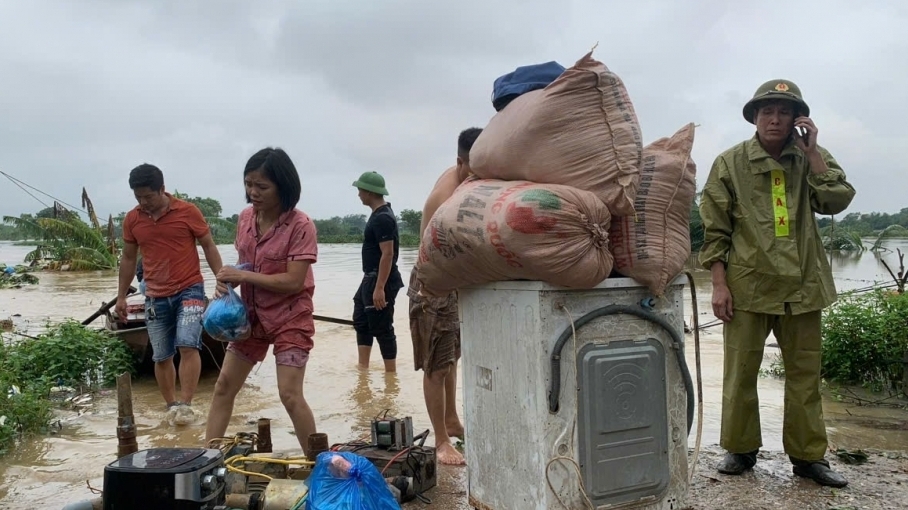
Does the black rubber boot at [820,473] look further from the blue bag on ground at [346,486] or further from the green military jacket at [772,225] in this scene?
the blue bag on ground at [346,486]

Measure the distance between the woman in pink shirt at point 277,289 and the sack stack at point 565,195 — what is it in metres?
0.94

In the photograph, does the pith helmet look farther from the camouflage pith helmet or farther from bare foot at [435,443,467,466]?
the camouflage pith helmet

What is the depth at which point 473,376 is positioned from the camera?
2.61 metres

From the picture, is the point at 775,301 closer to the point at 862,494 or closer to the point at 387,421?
the point at 862,494

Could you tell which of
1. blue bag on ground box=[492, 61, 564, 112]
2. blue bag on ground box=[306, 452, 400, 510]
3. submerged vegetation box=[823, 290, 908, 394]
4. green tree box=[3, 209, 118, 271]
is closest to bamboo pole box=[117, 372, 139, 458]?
blue bag on ground box=[306, 452, 400, 510]

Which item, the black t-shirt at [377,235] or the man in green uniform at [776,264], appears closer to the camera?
the man in green uniform at [776,264]

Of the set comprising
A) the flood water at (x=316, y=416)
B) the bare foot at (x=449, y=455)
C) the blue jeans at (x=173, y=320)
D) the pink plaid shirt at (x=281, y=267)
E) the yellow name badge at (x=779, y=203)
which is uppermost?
the yellow name badge at (x=779, y=203)

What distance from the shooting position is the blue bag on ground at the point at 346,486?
233 centimetres

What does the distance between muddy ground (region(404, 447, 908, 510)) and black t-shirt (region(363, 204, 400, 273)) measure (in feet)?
7.79

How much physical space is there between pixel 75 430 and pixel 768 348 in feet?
22.3

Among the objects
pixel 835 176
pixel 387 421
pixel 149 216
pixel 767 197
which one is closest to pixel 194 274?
pixel 149 216

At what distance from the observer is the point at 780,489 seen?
305 centimetres

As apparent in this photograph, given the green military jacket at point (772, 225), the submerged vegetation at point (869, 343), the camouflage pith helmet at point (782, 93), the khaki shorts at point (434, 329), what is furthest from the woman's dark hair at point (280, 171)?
the submerged vegetation at point (869, 343)

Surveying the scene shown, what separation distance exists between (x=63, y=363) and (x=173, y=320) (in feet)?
5.06
